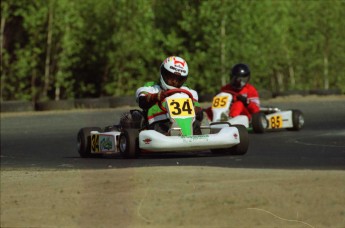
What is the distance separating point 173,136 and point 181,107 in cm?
60

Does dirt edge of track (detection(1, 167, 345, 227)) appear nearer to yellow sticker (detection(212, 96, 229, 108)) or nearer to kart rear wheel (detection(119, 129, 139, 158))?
kart rear wheel (detection(119, 129, 139, 158))

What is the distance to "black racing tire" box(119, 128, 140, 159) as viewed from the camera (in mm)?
13119

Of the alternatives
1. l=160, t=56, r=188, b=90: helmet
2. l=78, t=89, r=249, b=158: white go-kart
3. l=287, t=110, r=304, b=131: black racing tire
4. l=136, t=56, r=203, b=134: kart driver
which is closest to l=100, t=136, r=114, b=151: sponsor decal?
l=78, t=89, r=249, b=158: white go-kart

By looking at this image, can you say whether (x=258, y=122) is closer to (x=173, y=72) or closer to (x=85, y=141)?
(x=85, y=141)

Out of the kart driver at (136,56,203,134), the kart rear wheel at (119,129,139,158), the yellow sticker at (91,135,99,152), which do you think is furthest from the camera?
the yellow sticker at (91,135,99,152)

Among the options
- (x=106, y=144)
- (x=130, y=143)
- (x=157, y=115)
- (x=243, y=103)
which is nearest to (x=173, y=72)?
(x=157, y=115)

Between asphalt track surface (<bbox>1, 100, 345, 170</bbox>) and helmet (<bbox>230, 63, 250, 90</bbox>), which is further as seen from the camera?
helmet (<bbox>230, 63, 250, 90</bbox>)

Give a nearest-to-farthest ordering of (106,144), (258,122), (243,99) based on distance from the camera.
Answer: (106,144) < (258,122) < (243,99)

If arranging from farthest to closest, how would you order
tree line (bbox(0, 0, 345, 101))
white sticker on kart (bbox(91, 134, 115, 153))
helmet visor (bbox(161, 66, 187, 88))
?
tree line (bbox(0, 0, 345, 101)) < white sticker on kart (bbox(91, 134, 115, 153)) < helmet visor (bbox(161, 66, 187, 88))

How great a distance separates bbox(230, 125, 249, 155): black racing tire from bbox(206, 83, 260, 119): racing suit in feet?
17.1

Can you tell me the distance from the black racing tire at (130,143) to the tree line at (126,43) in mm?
17380

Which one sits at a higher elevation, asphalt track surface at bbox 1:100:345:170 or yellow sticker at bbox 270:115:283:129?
yellow sticker at bbox 270:115:283:129

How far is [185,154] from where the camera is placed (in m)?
14.6

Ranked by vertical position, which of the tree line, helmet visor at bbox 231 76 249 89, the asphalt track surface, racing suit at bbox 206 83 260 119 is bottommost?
the asphalt track surface
